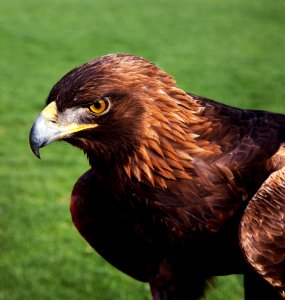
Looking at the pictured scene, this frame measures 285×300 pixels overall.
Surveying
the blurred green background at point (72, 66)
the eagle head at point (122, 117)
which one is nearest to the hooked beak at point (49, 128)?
the eagle head at point (122, 117)

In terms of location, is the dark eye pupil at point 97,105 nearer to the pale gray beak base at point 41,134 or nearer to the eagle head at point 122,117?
the eagle head at point 122,117

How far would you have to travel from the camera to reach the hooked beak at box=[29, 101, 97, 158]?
2912mm

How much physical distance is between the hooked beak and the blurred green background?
2.64m

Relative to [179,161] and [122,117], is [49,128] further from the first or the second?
[179,161]

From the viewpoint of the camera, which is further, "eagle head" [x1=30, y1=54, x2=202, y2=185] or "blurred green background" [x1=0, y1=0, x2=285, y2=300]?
"blurred green background" [x1=0, y1=0, x2=285, y2=300]

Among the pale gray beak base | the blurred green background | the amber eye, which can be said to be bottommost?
the blurred green background

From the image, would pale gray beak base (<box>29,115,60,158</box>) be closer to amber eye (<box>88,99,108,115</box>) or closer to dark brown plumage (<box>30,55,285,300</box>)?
dark brown plumage (<box>30,55,285,300</box>)

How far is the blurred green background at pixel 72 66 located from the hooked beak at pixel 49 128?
2642 mm

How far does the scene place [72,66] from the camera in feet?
42.2

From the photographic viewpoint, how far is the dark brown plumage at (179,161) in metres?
2.91

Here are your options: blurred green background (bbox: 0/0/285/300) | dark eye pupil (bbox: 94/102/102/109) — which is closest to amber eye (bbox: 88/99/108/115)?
dark eye pupil (bbox: 94/102/102/109)

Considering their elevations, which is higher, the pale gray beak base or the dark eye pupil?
the dark eye pupil

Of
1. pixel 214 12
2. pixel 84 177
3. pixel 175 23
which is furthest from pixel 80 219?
pixel 214 12

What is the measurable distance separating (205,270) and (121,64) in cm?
128
